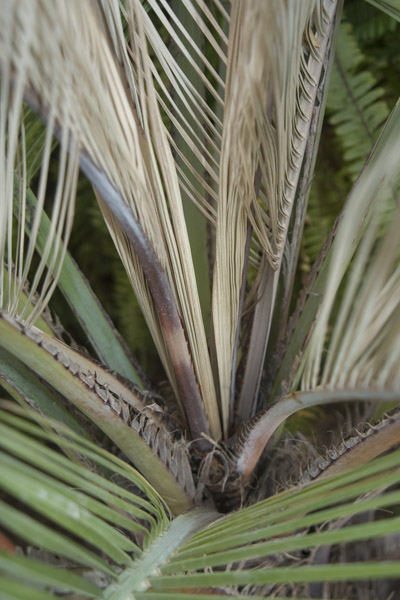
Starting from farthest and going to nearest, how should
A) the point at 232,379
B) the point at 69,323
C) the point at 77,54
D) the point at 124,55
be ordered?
the point at 69,323
the point at 232,379
the point at 124,55
the point at 77,54

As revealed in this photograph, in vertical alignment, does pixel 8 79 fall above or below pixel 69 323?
above

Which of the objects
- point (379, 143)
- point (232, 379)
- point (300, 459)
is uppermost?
point (379, 143)

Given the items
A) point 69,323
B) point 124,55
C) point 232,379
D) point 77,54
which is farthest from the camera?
point 69,323

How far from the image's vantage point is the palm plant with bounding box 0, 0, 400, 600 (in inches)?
12.6

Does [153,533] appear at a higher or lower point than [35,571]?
lower

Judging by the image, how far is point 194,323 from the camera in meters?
0.49

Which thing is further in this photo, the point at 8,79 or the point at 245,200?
the point at 245,200

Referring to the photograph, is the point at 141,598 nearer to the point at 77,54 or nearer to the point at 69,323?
the point at 77,54

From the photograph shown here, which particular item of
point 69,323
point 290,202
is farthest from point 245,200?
point 69,323

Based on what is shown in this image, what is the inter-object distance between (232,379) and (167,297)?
151 millimetres

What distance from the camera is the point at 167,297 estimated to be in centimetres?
45

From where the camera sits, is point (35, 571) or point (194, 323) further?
point (194, 323)

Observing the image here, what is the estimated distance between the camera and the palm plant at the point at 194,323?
319mm

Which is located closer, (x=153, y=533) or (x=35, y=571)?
(x=35, y=571)
